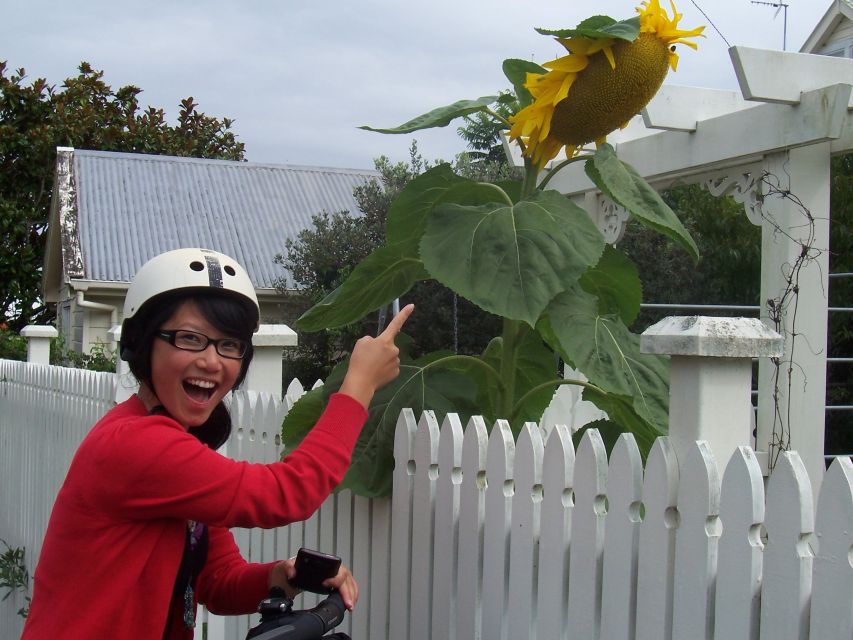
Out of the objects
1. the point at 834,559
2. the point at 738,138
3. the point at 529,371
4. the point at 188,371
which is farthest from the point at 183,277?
the point at 738,138

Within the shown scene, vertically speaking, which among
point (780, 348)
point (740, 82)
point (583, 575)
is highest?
point (740, 82)

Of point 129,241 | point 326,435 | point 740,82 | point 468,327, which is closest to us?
point 326,435

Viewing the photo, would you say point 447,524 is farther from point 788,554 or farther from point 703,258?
point 703,258

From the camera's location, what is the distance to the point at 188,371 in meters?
2.17

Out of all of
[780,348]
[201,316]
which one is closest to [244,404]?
[201,316]

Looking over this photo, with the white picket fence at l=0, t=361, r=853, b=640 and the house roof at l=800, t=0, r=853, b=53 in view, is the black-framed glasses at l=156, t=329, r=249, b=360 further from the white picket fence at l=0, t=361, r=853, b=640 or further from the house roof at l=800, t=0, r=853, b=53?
the house roof at l=800, t=0, r=853, b=53

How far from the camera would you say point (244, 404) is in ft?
13.3

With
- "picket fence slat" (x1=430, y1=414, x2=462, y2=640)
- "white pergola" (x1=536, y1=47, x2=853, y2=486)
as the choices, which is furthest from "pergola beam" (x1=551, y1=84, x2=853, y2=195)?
"picket fence slat" (x1=430, y1=414, x2=462, y2=640)

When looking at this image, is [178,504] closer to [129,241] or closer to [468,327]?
[468,327]

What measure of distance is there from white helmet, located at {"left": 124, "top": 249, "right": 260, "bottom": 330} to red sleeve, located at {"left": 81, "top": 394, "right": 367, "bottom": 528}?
29 centimetres

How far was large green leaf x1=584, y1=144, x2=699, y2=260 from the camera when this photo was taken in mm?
2334

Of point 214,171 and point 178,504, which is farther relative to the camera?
point 214,171

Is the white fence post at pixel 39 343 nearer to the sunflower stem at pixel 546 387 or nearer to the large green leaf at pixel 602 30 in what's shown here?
the sunflower stem at pixel 546 387

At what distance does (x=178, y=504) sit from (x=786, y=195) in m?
2.90
